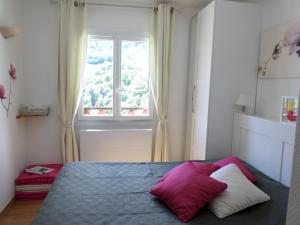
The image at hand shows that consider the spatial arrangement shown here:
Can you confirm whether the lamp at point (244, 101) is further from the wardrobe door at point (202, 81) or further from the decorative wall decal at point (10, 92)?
the decorative wall decal at point (10, 92)

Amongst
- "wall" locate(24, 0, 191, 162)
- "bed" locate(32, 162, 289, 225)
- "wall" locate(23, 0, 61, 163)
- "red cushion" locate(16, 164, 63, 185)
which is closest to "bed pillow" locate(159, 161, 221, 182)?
"bed" locate(32, 162, 289, 225)

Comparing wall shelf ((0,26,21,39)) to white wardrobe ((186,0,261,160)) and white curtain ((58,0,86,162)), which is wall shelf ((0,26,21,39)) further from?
white wardrobe ((186,0,261,160))

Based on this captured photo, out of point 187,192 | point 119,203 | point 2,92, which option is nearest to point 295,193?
point 187,192

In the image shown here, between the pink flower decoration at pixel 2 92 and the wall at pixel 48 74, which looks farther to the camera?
the wall at pixel 48 74

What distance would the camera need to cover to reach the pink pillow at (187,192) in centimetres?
148

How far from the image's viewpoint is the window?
3.13 meters

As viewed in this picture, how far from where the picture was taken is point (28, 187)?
9.04 feet

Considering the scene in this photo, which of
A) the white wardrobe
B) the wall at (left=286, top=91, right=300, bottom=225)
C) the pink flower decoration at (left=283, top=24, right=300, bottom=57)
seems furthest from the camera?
the white wardrobe

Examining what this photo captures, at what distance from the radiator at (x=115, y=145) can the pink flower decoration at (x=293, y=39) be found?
73.4 inches

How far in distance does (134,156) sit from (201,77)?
1.38 m

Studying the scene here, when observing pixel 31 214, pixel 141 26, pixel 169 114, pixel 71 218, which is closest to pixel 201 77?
pixel 169 114

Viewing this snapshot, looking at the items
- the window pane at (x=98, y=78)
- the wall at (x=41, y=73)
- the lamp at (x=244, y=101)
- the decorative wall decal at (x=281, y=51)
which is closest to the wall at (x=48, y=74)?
the wall at (x=41, y=73)

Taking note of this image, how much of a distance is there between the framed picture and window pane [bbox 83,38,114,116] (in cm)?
207

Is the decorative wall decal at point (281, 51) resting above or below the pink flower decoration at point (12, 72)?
above
